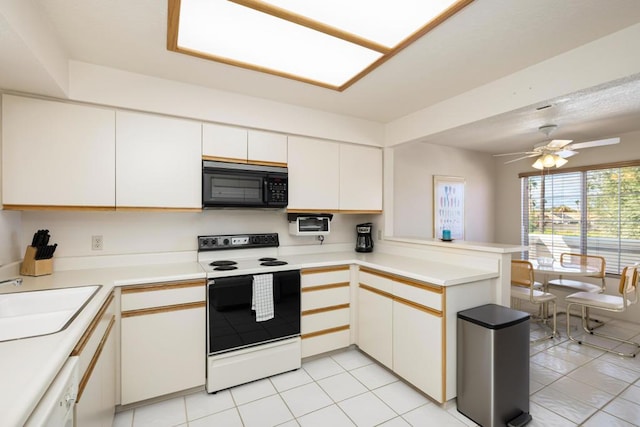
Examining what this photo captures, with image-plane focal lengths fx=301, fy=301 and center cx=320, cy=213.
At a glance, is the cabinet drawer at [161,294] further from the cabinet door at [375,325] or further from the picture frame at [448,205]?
the picture frame at [448,205]

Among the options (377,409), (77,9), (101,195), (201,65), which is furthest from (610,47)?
(101,195)

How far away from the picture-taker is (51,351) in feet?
3.30

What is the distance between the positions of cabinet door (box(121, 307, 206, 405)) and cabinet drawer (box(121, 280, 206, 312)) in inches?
2.6

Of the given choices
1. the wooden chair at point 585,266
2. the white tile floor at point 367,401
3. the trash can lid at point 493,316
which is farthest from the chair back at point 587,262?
the trash can lid at point 493,316

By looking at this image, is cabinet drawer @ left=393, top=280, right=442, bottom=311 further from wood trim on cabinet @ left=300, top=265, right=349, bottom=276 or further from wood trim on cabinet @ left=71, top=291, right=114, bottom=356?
wood trim on cabinet @ left=71, top=291, right=114, bottom=356

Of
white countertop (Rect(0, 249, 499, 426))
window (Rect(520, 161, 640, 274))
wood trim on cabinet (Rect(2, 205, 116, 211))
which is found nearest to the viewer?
white countertop (Rect(0, 249, 499, 426))

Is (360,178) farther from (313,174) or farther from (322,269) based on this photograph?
(322,269)

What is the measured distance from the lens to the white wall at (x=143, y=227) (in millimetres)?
2307

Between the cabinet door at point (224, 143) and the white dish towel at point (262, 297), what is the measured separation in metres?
1.04

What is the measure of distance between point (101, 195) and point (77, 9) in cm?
115

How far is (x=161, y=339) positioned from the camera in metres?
2.10

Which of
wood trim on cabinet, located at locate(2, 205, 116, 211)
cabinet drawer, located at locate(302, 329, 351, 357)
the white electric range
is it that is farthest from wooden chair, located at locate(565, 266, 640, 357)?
wood trim on cabinet, located at locate(2, 205, 116, 211)

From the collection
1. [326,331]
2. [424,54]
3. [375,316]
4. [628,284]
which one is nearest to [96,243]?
[326,331]

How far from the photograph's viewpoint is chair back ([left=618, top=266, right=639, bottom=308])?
290 centimetres
